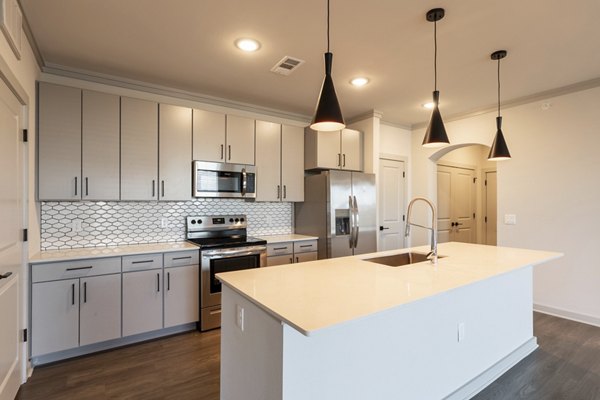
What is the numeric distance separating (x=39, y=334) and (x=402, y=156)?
16.2 ft

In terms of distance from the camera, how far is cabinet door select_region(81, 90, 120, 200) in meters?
2.90

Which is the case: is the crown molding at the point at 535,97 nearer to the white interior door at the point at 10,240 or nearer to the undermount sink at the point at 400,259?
the undermount sink at the point at 400,259

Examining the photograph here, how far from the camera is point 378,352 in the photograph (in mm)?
1669

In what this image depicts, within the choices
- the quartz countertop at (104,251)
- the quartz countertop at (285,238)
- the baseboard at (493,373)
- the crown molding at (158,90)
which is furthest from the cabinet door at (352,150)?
the baseboard at (493,373)

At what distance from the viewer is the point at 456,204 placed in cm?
596

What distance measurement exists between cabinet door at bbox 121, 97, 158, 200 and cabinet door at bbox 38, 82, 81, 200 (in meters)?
0.38

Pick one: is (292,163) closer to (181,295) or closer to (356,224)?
(356,224)

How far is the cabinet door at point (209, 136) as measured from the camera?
3508 mm

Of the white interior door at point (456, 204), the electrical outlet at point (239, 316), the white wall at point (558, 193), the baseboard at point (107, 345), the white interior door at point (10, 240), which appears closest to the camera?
the electrical outlet at point (239, 316)

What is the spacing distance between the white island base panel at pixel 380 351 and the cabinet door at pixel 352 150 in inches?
96.6

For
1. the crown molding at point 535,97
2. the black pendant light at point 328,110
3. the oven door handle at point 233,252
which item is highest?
the crown molding at point 535,97

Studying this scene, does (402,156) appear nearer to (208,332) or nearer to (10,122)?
(208,332)

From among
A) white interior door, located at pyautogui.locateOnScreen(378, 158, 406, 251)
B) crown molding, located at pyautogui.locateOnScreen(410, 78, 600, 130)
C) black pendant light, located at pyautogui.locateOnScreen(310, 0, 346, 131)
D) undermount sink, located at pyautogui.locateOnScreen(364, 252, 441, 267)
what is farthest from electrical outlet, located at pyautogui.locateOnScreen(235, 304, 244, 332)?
crown molding, located at pyautogui.locateOnScreen(410, 78, 600, 130)

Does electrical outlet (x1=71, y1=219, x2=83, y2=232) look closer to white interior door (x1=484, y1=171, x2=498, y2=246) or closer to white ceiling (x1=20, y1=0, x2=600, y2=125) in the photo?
white ceiling (x1=20, y1=0, x2=600, y2=125)
